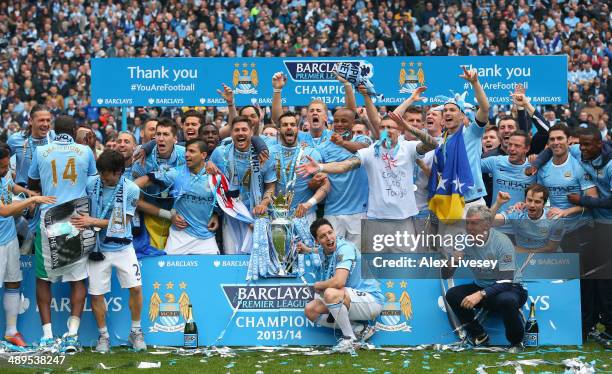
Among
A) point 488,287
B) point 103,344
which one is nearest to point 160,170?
point 103,344

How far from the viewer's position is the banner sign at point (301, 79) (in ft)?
47.5

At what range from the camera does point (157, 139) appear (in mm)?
10211

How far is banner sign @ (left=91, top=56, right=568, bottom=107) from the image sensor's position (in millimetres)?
14477

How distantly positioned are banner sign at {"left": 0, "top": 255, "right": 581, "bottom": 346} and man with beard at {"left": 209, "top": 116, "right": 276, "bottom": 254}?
0.51 meters

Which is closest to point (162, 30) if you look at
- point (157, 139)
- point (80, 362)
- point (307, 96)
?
point (307, 96)

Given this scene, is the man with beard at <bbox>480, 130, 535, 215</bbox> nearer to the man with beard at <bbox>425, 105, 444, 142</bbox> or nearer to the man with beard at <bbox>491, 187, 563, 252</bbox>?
the man with beard at <bbox>491, 187, 563, 252</bbox>

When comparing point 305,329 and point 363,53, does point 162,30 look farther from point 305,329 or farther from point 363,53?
point 305,329

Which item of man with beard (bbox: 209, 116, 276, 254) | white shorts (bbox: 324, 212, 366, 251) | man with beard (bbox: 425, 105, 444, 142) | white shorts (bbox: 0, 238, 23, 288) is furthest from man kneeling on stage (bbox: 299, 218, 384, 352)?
white shorts (bbox: 0, 238, 23, 288)

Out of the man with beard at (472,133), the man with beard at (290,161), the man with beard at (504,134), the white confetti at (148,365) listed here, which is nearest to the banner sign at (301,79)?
the man with beard at (504,134)

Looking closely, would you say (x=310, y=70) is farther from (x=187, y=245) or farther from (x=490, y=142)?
(x=187, y=245)

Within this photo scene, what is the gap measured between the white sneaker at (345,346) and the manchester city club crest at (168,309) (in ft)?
5.32

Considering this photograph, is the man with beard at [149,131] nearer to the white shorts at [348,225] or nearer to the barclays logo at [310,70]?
the white shorts at [348,225]

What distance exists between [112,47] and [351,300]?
20.5 metres

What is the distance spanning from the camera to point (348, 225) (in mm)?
10305
